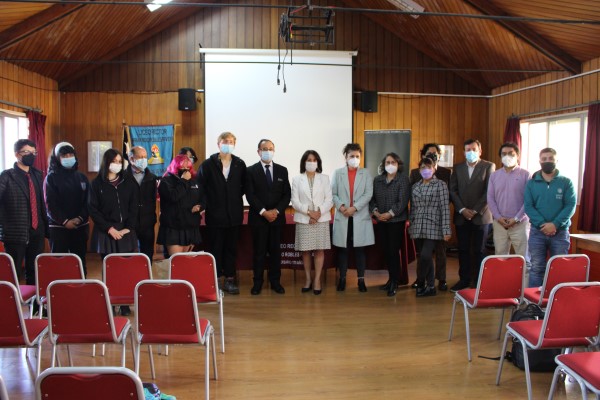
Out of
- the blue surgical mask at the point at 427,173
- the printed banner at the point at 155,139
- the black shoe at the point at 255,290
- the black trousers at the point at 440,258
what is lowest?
the black shoe at the point at 255,290

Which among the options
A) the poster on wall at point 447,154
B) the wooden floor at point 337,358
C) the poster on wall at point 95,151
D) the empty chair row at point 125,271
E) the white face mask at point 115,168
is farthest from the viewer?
the poster on wall at point 447,154

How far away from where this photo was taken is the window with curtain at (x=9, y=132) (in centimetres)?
738

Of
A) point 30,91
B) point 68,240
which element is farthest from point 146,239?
point 30,91

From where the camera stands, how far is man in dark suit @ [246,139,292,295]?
5637mm

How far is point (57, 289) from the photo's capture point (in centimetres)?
287

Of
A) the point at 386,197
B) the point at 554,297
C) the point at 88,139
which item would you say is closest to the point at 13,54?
the point at 88,139

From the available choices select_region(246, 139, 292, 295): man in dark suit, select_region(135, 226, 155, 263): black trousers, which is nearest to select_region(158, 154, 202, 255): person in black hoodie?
select_region(135, 226, 155, 263): black trousers

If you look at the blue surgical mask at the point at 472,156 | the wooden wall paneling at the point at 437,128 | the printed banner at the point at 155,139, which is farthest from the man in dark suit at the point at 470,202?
the printed banner at the point at 155,139

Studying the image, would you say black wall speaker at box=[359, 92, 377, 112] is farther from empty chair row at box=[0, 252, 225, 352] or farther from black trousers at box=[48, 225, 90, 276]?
empty chair row at box=[0, 252, 225, 352]

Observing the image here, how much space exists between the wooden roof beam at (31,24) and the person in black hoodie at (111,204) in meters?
3.05

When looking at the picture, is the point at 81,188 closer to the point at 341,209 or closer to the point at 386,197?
the point at 341,209

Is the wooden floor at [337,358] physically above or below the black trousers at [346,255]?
below

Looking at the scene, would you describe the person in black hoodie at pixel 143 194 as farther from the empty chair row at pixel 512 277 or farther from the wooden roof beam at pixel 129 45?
the wooden roof beam at pixel 129 45

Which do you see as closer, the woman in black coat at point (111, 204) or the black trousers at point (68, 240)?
the woman in black coat at point (111, 204)
